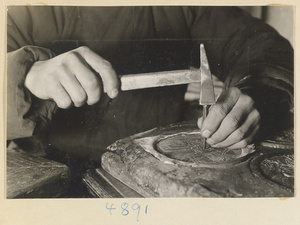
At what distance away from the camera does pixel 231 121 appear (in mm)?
845

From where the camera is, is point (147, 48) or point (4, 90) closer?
point (4, 90)

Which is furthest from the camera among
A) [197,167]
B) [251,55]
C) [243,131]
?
[251,55]

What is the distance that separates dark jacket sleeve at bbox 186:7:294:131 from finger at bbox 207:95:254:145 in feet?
0.33

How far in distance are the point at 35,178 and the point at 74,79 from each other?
0.31m

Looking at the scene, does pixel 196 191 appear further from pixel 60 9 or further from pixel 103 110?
pixel 60 9

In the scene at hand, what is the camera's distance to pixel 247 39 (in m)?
1.08

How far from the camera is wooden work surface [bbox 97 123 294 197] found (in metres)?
0.70

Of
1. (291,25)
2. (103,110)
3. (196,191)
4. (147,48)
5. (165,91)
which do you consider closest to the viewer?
(196,191)

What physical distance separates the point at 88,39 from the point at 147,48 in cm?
22

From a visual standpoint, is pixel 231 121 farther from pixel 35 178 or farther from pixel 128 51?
pixel 35 178

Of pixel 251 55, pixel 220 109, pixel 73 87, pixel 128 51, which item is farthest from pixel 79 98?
pixel 251 55

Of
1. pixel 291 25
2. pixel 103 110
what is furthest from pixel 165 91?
pixel 291 25
